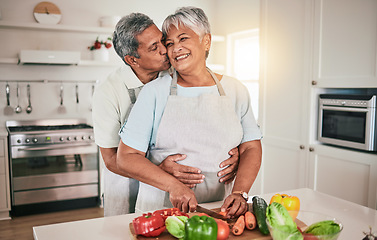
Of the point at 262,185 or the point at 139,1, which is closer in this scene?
the point at 262,185

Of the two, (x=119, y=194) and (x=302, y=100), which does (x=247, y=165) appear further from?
(x=302, y=100)

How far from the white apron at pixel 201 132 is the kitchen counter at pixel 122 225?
0.17 meters

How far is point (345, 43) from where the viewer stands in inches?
102

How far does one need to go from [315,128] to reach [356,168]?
0.50 m

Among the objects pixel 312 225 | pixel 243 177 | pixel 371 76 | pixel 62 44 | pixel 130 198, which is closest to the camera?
pixel 312 225

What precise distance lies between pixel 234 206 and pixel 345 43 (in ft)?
6.23

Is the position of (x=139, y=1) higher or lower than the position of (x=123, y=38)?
higher

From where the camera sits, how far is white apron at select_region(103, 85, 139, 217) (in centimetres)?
172

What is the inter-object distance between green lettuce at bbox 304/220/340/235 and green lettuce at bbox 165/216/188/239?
1.08ft

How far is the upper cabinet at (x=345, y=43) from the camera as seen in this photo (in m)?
2.42

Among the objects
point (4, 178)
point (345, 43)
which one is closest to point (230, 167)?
point (345, 43)

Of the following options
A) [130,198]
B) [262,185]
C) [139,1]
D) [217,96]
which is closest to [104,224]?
[130,198]

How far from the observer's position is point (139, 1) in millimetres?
4629

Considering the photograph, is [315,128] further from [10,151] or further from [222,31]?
[10,151]
